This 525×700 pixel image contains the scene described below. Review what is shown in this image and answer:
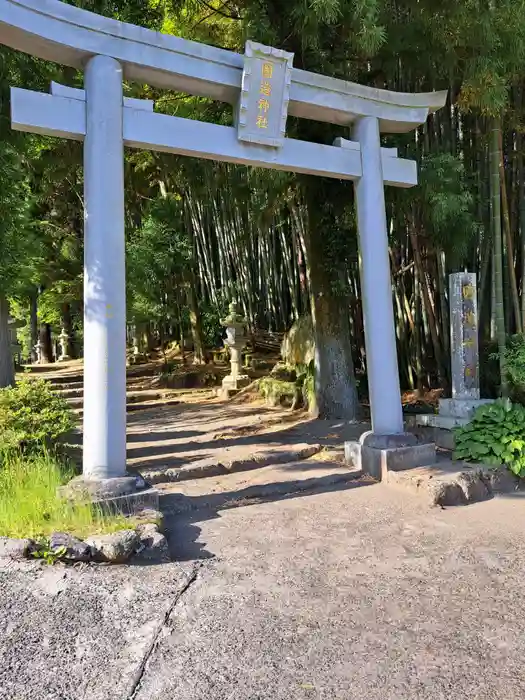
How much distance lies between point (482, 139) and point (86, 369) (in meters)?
5.14

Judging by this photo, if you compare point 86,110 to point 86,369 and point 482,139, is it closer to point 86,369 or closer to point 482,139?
point 86,369

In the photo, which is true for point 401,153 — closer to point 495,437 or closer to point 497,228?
point 497,228

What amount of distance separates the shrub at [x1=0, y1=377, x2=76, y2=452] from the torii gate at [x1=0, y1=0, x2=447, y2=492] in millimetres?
890

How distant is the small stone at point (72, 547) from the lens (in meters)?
2.60

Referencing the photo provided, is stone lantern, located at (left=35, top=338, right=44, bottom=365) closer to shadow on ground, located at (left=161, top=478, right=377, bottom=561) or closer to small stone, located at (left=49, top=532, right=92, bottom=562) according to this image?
shadow on ground, located at (left=161, top=478, right=377, bottom=561)

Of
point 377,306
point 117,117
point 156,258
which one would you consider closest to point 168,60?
point 117,117

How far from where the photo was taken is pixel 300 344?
921 centimetres

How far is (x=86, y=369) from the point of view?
3443 mm

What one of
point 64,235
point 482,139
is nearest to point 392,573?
point 482,139

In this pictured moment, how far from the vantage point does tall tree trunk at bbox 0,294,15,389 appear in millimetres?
7906

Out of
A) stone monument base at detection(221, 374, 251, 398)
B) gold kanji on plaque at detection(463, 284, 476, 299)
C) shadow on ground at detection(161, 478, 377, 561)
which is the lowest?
shadow on ground at detection(161, 478, 377, 561)

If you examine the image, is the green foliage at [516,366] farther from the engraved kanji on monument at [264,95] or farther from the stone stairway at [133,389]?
the stone stairway at [133,389]

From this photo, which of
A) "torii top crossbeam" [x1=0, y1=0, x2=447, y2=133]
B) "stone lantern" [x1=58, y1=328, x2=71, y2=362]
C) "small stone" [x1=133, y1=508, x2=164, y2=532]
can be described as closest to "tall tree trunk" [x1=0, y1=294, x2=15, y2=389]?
"torii top crossbeam" [x1=0, y1=0, x2=447, y2=133]

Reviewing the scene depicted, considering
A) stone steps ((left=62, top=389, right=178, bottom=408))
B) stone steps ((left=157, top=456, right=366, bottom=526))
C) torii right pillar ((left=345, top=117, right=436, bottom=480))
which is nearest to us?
stone steps ((left=157, top=456, right=366, bottom=526))
